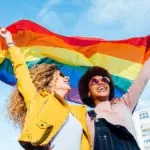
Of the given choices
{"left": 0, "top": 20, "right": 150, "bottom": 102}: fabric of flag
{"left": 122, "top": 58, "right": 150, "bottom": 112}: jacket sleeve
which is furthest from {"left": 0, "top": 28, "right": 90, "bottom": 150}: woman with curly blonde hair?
{"left": 0, "top": 20, "right": 150, "bottom": 102}: fabric of flag

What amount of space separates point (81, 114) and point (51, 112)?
403 mm

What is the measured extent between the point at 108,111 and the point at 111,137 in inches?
12.7

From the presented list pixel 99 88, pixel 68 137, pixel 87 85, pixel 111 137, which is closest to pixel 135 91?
pixel 99 88

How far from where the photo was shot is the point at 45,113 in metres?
3.91

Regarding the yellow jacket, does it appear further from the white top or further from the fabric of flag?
the fabric of flag

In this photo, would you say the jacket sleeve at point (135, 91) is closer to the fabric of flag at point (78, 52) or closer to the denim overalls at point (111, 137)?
the denim overalls at point (111, 137)

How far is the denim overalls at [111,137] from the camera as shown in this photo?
4035 mm

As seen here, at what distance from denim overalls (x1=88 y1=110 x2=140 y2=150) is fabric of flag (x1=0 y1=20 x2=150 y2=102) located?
2.18m

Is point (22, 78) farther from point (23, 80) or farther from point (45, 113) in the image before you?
point (45, 113)

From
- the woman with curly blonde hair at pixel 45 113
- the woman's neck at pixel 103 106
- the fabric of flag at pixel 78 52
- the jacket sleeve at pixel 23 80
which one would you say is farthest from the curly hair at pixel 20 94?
the fabric of flag at pixel 78 52

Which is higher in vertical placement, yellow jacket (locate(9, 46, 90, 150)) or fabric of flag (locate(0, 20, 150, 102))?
fabric of flag (locate(0, 20, 150, 102))

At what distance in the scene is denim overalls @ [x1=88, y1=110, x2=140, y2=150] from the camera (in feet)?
13.2

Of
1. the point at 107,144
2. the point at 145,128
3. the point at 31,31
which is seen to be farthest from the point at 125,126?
the point at 145,128

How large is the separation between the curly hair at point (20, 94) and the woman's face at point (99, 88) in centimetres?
44
